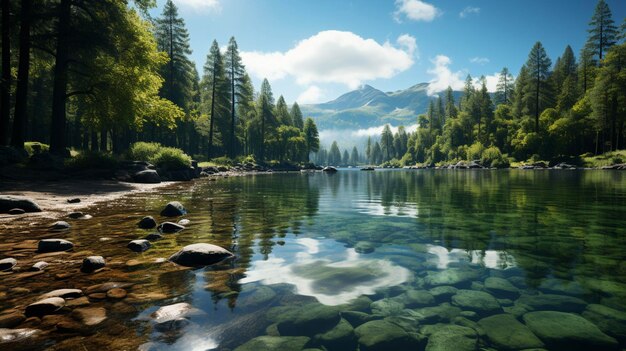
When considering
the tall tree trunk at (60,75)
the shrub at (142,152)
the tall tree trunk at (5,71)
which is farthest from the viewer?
the shrub at (142,152)

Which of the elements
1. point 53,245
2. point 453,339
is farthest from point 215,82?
point 453,339

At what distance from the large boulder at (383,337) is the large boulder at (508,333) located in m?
0.79

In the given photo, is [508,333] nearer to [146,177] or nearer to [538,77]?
[146,177]

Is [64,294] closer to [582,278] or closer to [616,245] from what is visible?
[582,278]

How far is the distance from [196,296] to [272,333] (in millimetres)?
1327

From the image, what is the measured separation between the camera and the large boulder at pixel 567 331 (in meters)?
3.00

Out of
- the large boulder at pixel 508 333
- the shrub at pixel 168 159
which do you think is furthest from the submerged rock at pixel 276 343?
the shrub at pixel 168 159

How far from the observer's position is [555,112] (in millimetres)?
65250

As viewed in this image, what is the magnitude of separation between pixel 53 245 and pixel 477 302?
6.98 metres

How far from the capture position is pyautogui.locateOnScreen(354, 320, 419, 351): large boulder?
3.03 meters

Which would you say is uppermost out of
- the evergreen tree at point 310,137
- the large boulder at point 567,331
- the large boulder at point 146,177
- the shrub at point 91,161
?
the evergreen tree at point 310,137

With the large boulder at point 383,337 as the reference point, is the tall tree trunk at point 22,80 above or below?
above

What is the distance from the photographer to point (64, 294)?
392cm

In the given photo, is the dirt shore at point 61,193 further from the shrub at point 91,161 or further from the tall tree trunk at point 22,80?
the tall tree trunk at point 22,80
